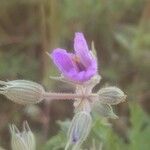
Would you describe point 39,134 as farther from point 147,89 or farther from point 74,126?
point 74,126

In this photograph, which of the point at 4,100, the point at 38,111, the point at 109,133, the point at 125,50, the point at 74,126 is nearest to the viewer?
the point at 74,126

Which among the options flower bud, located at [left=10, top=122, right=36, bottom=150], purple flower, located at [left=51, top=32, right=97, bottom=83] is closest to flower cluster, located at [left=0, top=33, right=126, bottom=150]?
purple flower, located at [left=51, top=32, right=97, bottom=83]

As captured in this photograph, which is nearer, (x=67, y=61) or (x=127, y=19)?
(x=67, y=61)

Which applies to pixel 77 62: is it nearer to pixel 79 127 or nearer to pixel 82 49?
pixel 82 49

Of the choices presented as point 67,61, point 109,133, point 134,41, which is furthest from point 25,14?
point 67,61

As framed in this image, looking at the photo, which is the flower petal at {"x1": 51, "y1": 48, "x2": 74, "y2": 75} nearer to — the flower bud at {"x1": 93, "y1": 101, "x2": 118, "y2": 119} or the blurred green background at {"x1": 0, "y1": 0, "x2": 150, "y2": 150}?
the flower bud at {"x1": 93, "y1": 101, "x2": 118, "y2": 119}

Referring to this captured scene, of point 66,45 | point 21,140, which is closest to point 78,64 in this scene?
point 21,140

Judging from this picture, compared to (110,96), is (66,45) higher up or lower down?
higher up
